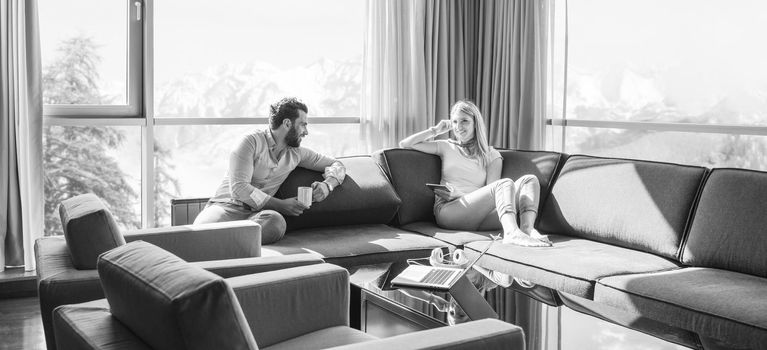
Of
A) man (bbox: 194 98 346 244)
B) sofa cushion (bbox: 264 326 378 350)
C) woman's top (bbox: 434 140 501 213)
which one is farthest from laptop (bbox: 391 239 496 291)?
woman's top (bbox: 434 140 501 213)

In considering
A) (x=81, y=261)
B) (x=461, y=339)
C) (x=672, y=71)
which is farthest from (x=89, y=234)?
(x=672, y=71)

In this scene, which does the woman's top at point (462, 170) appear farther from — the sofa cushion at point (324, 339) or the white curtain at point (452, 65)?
the sofa cushion at point (324, 339)

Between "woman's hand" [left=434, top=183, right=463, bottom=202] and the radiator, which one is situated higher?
"woman's hand" [left=434, top=183, right=463, bottom=202]

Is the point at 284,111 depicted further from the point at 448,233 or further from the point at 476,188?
the point at 476,188

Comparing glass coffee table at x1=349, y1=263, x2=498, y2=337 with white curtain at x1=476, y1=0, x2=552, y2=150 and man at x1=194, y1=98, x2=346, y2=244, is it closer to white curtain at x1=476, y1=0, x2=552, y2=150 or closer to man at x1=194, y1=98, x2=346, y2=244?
man at x1=194, y1=98, x2=346, y2=244

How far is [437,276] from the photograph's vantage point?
3006mm

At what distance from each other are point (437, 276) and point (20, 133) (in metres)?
2.60

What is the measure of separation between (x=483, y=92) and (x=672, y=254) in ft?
8.04

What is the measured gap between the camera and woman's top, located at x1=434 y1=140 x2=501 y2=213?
15.1ft

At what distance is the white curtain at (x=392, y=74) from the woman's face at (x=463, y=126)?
929 mm

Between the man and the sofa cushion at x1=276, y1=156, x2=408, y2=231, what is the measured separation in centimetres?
5

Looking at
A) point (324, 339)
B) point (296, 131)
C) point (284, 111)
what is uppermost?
point (284, 111)

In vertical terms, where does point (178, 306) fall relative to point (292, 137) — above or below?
below

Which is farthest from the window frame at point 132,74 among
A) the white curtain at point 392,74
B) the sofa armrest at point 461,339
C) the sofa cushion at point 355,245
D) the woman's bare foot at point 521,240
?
the sofa armrest at point 461,339
